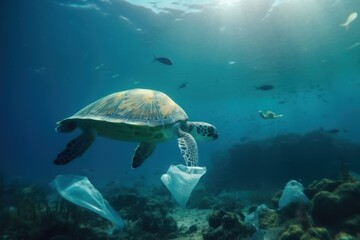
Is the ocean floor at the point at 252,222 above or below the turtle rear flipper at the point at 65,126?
below

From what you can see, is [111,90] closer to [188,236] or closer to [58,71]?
[58,71]

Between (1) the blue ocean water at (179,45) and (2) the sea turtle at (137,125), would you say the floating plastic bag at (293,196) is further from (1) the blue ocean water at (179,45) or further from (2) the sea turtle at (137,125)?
(1) the blue ocean water at (179,45)

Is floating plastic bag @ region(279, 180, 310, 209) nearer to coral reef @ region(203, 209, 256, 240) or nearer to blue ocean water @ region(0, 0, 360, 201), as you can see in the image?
coral reef @ region(203, 209, 256, 240)

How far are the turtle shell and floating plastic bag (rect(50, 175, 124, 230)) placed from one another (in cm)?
144

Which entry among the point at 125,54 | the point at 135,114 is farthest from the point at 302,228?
the point at 125,54

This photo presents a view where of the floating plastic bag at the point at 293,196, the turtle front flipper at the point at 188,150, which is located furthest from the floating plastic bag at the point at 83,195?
the floating plastic bag at the point at 293,196

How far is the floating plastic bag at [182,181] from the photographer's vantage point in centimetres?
488

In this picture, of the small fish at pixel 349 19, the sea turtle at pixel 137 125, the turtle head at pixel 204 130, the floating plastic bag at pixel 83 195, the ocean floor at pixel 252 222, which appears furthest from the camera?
the small fish at pixel 349 19

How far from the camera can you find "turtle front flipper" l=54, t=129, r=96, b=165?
5.66 metres

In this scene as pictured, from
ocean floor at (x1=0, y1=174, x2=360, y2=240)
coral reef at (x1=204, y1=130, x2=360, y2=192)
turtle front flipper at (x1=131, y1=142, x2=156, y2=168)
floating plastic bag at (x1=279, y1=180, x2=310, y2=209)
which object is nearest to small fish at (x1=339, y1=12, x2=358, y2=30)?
coral reef at (x1=204, y1=130, x2=360, y2=192)

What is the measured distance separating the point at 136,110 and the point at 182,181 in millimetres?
2030

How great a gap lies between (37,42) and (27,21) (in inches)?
111

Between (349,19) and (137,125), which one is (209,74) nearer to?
(349,19)

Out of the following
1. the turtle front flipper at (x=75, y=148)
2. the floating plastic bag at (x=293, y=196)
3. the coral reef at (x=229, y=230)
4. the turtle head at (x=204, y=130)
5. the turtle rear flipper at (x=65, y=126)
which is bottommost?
the coral reef at (x=229, y=230)
